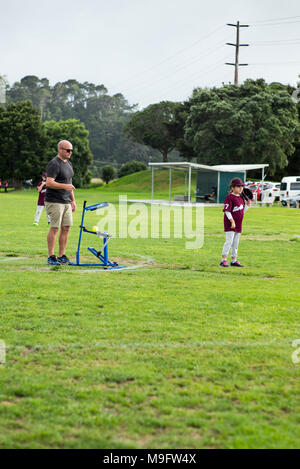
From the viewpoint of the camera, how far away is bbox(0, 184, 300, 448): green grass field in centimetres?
301

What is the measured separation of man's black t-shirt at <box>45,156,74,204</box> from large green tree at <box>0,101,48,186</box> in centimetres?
5764

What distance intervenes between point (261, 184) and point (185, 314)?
123 ft

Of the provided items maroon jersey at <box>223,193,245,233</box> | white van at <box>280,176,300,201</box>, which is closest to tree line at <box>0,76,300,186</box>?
white van at <box>280,176,300,201</box>

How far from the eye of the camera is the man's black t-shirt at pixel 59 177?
8.29m

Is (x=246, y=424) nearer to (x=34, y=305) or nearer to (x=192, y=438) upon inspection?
(x=192, y=438)

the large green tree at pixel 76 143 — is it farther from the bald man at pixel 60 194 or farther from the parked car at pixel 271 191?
the bald man at pixel 60 194

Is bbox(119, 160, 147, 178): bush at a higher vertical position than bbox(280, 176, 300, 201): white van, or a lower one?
higher

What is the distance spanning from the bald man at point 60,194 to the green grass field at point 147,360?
76 cm

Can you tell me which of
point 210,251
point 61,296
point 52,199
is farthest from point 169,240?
point 61,296

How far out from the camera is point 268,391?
142 inches

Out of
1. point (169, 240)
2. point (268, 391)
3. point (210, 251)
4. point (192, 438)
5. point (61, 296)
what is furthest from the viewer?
point (169, 240)

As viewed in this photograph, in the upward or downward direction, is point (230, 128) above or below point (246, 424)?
above

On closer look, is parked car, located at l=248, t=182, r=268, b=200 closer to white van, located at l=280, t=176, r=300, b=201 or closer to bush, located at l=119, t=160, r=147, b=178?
white van, located at l=280, t=176, r=300, b=201
